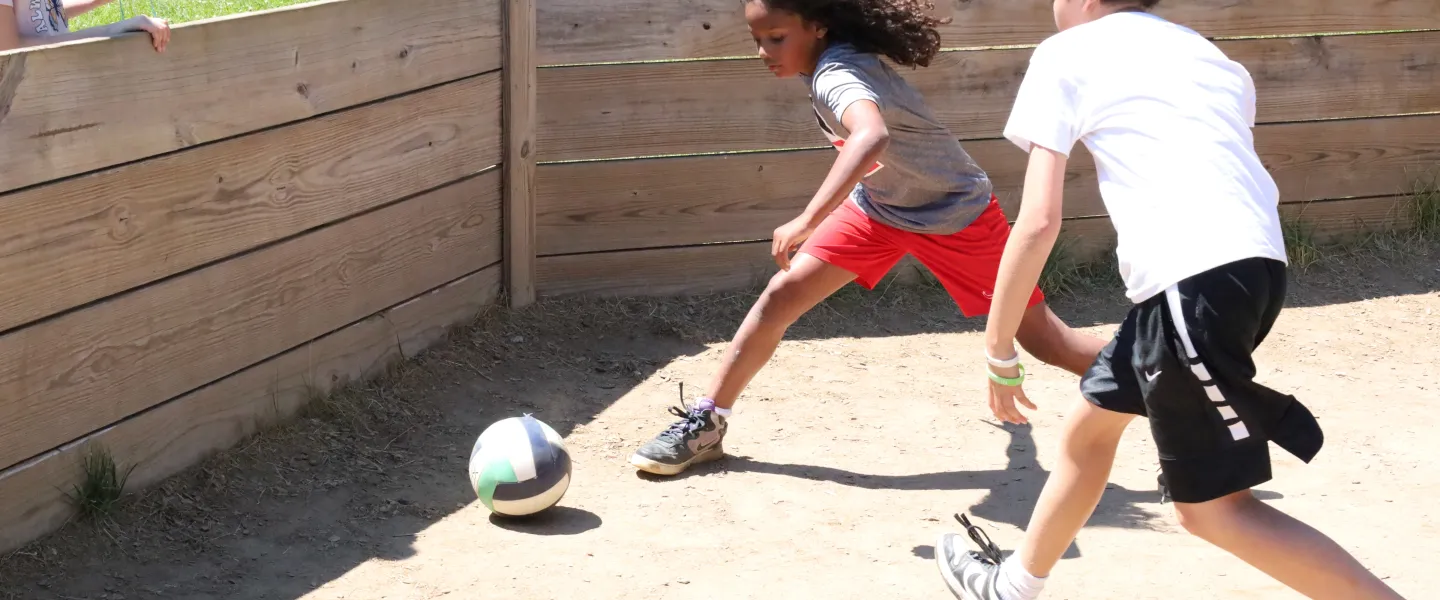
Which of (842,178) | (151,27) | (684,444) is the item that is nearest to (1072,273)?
(684,444)

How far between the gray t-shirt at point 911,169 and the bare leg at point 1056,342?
0.32m

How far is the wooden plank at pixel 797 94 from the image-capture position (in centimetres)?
521

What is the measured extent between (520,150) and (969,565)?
2.49 meters

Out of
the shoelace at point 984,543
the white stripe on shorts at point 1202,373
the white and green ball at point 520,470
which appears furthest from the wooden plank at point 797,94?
the white stripe on shorts at point 1202,373

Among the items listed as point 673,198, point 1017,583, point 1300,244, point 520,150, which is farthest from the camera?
point 1300,244

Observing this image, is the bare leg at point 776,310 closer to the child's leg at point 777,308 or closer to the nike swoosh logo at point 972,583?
the child's leg at point 777,308

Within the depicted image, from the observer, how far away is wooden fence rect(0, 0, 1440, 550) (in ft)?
11.2

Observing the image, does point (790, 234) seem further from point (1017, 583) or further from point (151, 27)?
point (151, 27)

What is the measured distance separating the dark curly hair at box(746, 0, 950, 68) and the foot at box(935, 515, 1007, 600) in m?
1.31

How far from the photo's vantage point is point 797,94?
17.7 feet

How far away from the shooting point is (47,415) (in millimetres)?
3393

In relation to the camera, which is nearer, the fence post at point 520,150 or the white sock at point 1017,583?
the white sock at point 1017,583

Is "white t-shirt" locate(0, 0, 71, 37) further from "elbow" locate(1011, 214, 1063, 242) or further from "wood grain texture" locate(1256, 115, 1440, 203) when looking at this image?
"wood grain texture" locate(1256, 115, 1440, 203)

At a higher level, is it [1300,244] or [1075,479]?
[1075,479]
